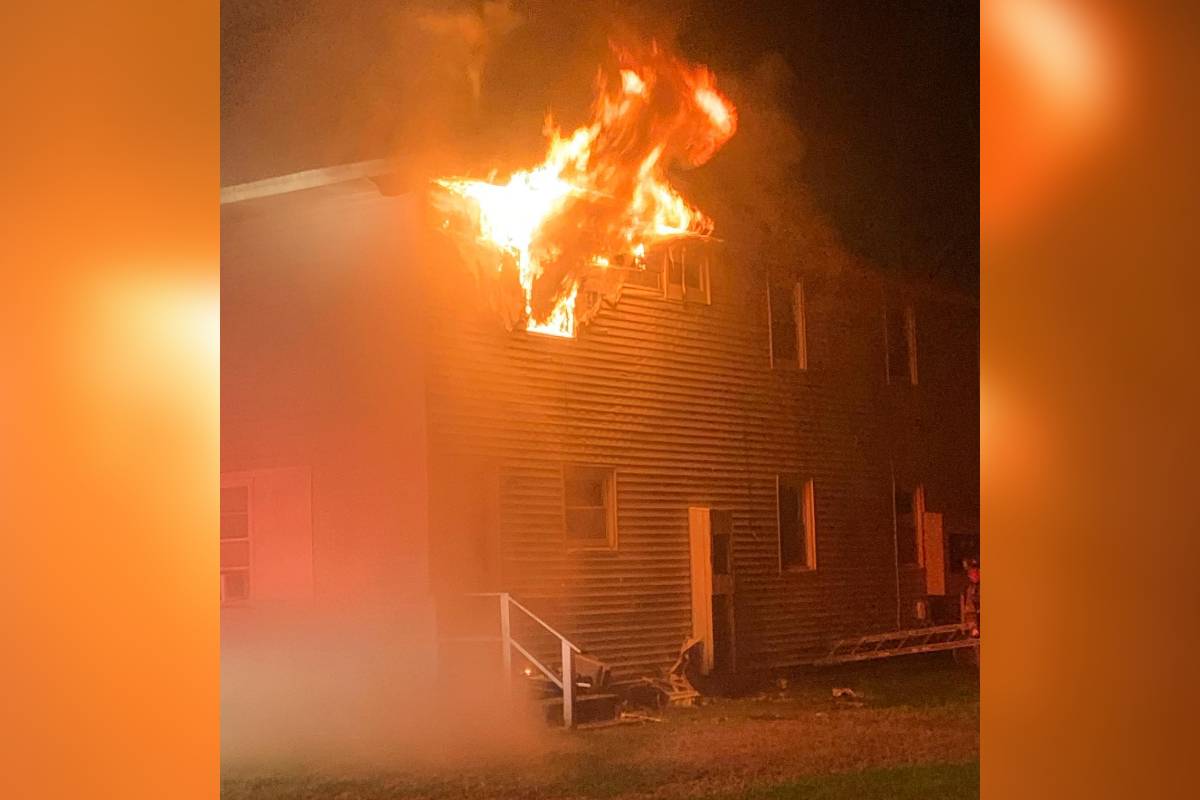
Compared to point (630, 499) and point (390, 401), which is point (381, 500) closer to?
point (390, 401)

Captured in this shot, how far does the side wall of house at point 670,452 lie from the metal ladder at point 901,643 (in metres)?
0.02

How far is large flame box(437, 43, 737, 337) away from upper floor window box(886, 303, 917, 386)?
1.33 ft

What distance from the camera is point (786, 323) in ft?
7.57

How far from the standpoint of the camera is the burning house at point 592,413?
7.02 feet

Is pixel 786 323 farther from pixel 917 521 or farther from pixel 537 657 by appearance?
pixel 537 657

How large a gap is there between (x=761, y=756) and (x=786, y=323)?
788 millimetres
